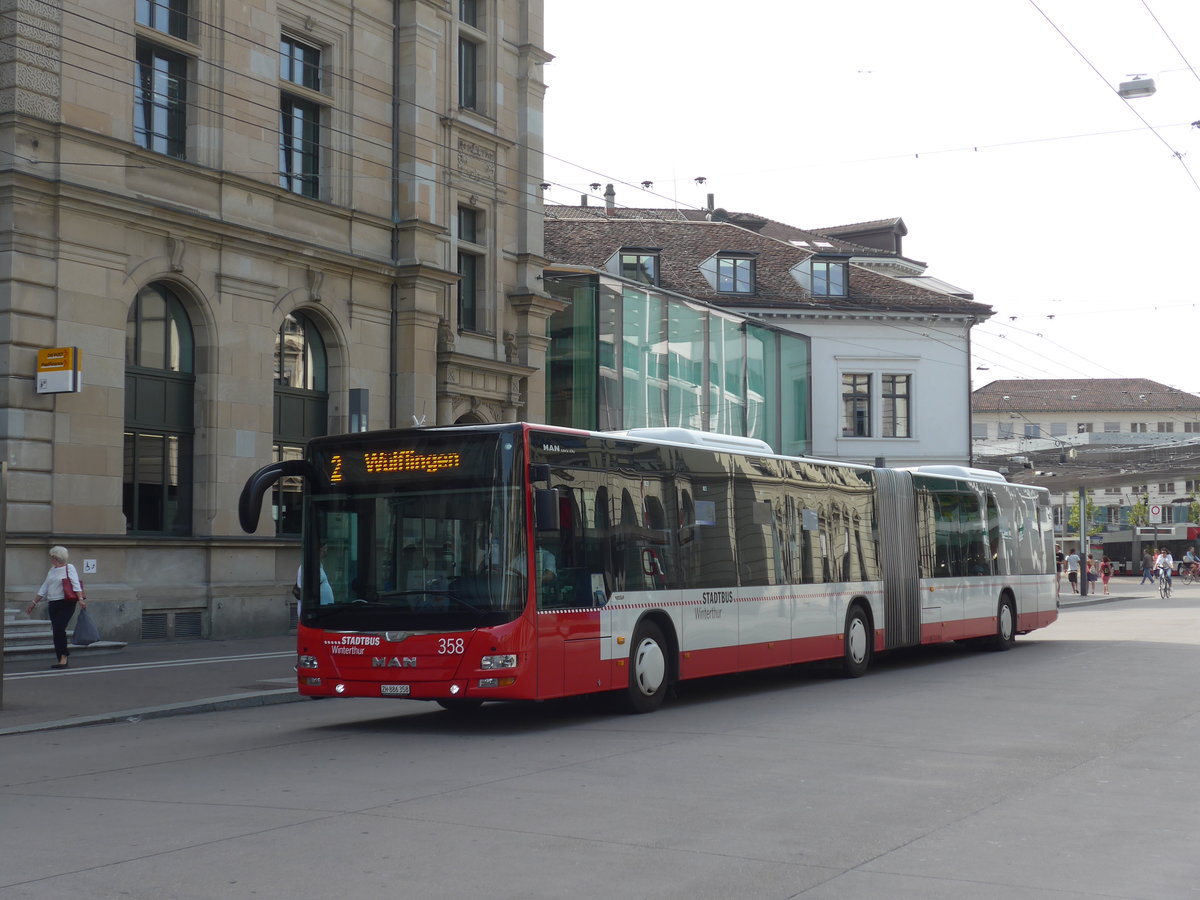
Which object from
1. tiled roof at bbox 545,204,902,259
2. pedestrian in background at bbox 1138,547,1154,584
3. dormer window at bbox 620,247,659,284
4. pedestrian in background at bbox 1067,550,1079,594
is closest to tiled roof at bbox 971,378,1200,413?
pedestrian in background at bbox 1138,547,1154,584

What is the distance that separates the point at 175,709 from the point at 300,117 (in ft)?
50.0

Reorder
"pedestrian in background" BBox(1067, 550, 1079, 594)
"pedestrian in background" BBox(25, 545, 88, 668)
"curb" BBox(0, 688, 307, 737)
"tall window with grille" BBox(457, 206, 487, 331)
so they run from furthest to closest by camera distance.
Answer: "pedestrian in background" BBox(1067, 550, 1079, 594)
"tall window with grille" BBox(457, 206, 487, 331)
"pedestrian in background" BBox(25, 545, 88, 668)
"curb" BBox(0, 688, 307, 737)

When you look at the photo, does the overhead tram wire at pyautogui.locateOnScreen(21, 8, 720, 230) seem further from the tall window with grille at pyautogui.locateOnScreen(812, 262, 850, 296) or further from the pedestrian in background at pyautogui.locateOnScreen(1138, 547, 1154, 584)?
the pedestrian in background at pyautogui.locateOnScreen(1138, 547, 1154, 584)

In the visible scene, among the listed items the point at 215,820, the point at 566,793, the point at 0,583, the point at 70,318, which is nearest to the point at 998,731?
the point at 566,793

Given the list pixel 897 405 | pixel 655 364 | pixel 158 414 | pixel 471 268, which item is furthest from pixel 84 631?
pixel 897 405

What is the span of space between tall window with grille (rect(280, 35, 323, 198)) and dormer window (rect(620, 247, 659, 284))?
21192 millimetres

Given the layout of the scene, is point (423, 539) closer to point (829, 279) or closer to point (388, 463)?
point (388, 463)

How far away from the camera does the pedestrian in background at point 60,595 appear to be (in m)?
18.3

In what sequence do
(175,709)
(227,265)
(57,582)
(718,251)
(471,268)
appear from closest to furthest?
(175,709) < (57,582) < (227,265) < (471,268) < (718,251)

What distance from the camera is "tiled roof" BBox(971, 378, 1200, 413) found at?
372 feet

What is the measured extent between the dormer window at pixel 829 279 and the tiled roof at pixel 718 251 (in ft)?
1.45

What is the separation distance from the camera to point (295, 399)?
88.6 feet

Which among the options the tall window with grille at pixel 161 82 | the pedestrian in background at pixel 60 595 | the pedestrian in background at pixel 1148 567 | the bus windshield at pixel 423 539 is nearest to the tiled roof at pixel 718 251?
the tall window with grille at pixel 161 82

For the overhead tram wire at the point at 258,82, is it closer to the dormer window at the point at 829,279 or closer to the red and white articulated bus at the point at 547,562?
the red and white articulated bus at the point at 547,562
